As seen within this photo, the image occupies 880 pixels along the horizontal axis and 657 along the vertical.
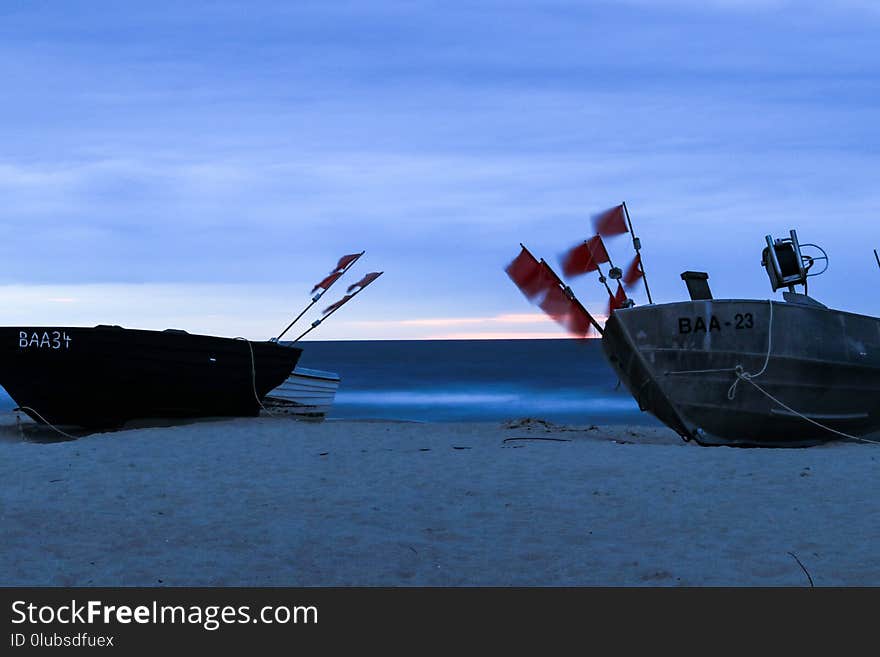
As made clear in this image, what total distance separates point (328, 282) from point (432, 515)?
484 inches

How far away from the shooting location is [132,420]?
17.7 meters

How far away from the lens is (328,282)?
66.1 feet

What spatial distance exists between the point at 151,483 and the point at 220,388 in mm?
8010

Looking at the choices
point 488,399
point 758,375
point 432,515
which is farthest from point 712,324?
point 488,399

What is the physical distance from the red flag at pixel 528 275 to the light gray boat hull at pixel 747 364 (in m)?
1.20

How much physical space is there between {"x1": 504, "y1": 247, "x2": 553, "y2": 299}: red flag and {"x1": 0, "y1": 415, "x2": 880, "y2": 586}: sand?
2.65m

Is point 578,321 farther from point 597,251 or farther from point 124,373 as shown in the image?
point 124,373

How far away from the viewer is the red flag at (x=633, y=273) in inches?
592

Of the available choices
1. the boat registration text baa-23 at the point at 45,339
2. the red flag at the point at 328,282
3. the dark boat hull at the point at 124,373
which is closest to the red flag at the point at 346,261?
the red flag at the point at 328,282

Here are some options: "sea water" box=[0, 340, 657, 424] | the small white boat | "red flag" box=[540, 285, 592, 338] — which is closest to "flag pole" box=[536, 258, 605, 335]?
"red flag" box=[540, 285, 592, 338]

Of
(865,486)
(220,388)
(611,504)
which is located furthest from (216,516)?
(220,388)

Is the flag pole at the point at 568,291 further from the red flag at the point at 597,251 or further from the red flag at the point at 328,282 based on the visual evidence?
the red flag at the point at 328,282

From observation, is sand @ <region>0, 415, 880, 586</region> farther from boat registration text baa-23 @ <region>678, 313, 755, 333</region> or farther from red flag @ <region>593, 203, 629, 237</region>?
red flag @ <region>593, 203, 629, 237</region>

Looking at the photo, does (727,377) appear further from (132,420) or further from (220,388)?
(132,420)
